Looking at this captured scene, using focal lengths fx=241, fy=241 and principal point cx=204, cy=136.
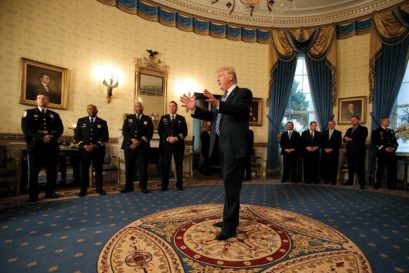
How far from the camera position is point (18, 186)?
4586 mm

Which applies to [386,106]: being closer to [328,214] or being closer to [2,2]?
[328,214]

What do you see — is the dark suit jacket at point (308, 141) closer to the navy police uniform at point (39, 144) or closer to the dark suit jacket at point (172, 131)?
the dark suit jacket at point (172, 131)

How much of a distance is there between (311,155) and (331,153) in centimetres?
53

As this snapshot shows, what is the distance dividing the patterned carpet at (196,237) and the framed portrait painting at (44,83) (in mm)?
2564

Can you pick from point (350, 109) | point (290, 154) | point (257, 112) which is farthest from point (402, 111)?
point (257, 112)

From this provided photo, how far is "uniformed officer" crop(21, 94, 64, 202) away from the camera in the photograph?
4125 millimetres

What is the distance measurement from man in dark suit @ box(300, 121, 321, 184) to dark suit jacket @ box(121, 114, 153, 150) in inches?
175

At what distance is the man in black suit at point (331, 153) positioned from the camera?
670 centimetres

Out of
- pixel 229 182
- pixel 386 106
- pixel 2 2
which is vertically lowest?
pixel 229 182

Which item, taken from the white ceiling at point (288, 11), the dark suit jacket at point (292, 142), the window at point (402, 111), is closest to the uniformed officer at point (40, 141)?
the white ceiling at point (288, 11)

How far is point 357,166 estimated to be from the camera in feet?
20.2

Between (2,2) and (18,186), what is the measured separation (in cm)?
374

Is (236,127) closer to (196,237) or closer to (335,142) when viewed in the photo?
(196,237)

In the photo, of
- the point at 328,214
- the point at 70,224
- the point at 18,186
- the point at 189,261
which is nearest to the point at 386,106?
the point at 328,214
